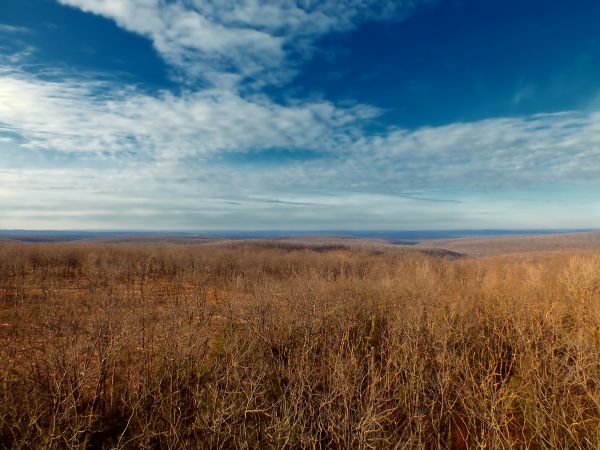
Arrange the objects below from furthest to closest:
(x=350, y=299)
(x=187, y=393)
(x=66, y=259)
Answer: (x=66, y=259)
(x=350, y=299)
(x=187, y=393)

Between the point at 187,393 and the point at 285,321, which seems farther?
the point at 285,321

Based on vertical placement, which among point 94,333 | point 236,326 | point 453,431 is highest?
point 94,333

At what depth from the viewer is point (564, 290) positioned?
17859 millimetres

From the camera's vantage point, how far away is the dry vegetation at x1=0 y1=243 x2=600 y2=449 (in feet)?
22.5

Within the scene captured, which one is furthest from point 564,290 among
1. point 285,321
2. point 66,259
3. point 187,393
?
point 66,259

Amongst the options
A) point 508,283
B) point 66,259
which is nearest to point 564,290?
point 508,283

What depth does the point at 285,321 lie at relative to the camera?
12.3 metres

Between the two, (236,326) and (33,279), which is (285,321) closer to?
(236,326)

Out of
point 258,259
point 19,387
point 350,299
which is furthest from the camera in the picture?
point 258,259

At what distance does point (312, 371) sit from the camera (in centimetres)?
844

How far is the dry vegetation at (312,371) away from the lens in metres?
6.84

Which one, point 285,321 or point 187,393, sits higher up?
point 285,321

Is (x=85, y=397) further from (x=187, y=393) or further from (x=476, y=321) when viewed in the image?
(x=476, y=321)

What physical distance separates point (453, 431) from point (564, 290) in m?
13.1
